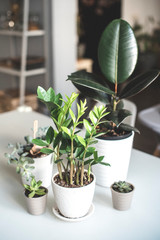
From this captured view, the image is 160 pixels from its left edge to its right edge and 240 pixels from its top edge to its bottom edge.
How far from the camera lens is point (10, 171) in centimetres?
126

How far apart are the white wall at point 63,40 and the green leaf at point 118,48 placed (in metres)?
2.82

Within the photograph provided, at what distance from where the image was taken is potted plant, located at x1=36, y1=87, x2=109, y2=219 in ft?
2.97

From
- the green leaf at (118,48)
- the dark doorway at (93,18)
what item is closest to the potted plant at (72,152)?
the green leaf at (118,48)

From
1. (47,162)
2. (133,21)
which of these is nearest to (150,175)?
(47,162)

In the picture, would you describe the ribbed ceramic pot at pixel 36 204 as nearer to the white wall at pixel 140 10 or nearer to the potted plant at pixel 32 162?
the potted plant at pixel 32 162

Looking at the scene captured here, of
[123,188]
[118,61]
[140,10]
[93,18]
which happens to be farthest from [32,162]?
[93,18]

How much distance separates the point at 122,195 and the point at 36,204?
256mm

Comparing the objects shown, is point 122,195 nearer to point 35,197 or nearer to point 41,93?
point 35,197

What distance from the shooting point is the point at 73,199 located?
36.1 inches

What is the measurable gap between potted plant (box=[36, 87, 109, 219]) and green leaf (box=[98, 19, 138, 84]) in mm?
224

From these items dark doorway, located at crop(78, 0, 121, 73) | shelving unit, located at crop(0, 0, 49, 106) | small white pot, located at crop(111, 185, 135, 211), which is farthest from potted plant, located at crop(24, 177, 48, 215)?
dark doorway, located at crop(78, 0, 121, 73)

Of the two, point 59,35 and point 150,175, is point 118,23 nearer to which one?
point 150,175

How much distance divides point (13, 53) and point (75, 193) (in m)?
3.77

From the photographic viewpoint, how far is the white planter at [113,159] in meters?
1.06
